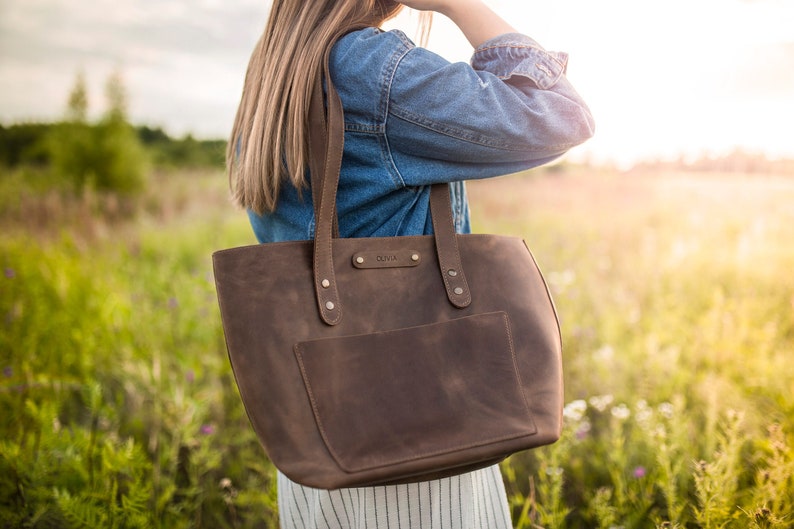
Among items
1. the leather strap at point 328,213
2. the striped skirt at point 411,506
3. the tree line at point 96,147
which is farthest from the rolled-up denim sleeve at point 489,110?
the tree line at point 96,147

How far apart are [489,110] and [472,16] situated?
1.13 feet

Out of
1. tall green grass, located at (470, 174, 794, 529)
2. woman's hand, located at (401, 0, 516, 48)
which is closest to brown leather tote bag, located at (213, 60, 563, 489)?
woman's hand, located at (401, 0, 516, 48)

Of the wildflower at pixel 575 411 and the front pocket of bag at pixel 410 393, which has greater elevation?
the front pocket of bag at pixel 410 393

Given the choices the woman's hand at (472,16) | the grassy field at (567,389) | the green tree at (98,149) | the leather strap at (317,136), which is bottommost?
the grassy field at (567,389)

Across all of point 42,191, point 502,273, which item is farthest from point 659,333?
point 42,191

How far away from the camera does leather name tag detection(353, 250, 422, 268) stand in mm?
1049

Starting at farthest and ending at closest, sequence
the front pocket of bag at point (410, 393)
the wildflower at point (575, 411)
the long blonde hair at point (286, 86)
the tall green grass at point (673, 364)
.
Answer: the wildflower at point (575, 411)
the tall green grass at point (673, 364)
the long blonde hair at point (286, 86)
the front pocket of bag at point (410, 393)

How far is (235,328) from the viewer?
0.99 m

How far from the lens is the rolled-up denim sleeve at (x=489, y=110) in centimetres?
101

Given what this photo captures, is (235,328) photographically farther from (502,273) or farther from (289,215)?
(502,273)

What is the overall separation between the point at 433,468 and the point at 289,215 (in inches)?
25.9

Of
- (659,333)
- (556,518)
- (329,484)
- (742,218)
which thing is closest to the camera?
(329,484)

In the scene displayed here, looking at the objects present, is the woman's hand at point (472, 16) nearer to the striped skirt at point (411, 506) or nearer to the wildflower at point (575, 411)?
the striped skirt at point (411, 506)

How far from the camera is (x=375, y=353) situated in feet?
3.30
